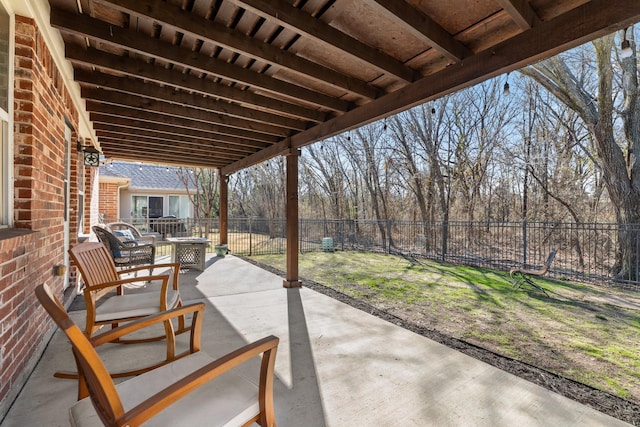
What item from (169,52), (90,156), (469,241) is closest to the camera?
(169,52)

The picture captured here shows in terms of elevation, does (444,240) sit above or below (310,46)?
below

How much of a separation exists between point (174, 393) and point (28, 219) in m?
1.98

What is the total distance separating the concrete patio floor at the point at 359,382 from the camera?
1.88m

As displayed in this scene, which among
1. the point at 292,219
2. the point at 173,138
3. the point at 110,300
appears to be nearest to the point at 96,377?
the point at 110,300

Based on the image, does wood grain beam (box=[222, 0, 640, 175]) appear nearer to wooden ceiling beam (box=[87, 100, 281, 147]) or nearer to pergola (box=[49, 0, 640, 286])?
pergola (box=[49, 0, 640, 286])

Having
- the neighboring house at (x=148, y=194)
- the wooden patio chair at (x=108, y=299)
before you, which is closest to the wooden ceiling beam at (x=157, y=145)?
the wooden patio chair at (x=108, y=299)

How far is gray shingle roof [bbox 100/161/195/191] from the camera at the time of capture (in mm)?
14281

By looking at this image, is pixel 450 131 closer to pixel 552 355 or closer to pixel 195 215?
pixel 552 355

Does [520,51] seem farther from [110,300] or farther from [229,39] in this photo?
[110,300]

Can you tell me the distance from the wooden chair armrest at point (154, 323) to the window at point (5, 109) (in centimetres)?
109

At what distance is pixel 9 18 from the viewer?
79.3 inches

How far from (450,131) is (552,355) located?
932cm

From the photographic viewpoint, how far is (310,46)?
2.66 m

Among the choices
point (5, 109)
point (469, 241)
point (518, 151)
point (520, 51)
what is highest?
point (518, 151)
